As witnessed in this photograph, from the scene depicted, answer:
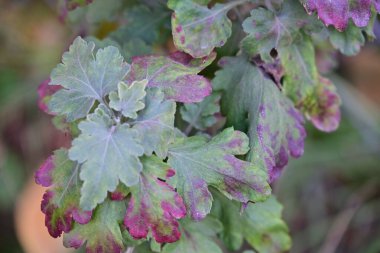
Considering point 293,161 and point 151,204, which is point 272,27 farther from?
point 293,161

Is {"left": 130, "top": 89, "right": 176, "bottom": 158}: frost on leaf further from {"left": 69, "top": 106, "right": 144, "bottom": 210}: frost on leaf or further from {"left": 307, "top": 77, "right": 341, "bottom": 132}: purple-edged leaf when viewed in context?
{"left": 307, "top": 77, "right": 341, "bottom": 132}: purple-edged leaf

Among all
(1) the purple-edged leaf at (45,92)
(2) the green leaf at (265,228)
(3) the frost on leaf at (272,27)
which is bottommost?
(2) the green leaf at (265,228)

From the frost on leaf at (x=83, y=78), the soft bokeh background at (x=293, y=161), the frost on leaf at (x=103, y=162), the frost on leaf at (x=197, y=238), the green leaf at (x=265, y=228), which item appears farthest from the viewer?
the soft bokeh background at (x=293, y=161)

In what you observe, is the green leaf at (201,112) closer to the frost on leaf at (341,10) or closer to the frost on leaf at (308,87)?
the frost on leaf at (308,87)

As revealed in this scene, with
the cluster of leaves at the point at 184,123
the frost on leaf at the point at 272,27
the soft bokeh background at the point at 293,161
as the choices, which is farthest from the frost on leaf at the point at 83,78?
the soft bokeh background at the point at 293,161

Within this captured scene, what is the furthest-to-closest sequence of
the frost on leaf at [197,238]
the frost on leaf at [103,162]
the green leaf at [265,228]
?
1. the green leaf at [265,228]
2. the frost on leaf at [197,238]
3. the frost on leaf at [103,162]

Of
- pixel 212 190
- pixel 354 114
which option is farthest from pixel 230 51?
pixel 354 114
